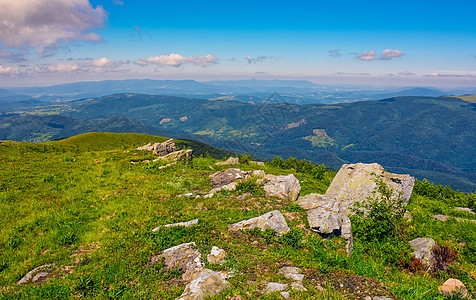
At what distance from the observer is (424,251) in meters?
10.3

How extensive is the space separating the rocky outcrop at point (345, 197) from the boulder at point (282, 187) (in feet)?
2.80

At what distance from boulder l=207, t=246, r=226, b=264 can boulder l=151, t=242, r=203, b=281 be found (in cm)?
37

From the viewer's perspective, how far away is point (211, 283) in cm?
692

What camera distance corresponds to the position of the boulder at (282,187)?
15641 millimetres

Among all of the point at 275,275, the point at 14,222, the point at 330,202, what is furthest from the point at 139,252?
the point at 330,202

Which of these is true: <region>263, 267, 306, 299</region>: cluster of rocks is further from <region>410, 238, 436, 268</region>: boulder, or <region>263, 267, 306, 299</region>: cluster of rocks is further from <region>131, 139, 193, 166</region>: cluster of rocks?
<region>131, 139, 193, 166</region>: cluster of rocks

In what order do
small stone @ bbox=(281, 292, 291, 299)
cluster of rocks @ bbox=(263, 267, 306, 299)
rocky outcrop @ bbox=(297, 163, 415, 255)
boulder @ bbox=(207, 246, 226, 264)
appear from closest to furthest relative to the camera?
→ small stone @ bbox=(281, 292, 291, 299)
cluster of rocks @ bbox=(263, 267, 306, 299)
boulder @ bbox=(207, 246, 226, 264)
rocky outcrop @ bbox=(297, 163, 415, 255)

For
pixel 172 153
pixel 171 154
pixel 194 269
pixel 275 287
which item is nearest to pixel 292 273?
pixel 275 287

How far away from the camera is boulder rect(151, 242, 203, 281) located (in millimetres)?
8133

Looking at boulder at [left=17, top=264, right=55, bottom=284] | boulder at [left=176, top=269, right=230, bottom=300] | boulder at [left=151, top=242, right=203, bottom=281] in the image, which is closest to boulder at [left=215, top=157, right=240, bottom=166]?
boulder at [left=151, top=242, right=203, bottom=281]

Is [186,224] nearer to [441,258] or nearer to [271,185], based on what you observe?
[271,185]

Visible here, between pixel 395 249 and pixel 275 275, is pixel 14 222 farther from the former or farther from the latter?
pixel 395 249

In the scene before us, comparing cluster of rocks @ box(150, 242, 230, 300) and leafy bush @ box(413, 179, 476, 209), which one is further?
leafy bush @ box(413, 179, 476, 209)

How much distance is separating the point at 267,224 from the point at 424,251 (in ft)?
25.3
